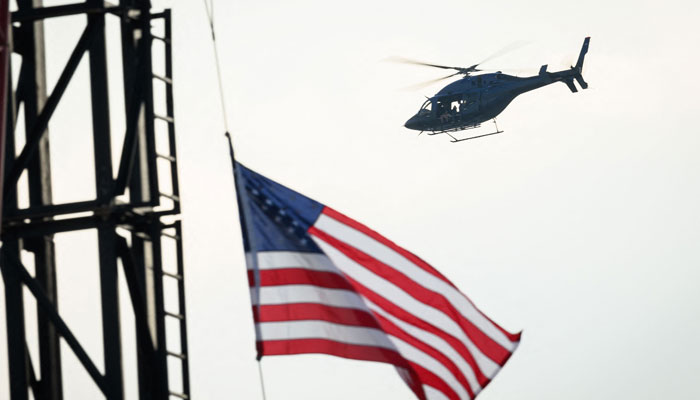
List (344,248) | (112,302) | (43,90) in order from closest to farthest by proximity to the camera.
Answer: (112,302), (43,90), (344,248)

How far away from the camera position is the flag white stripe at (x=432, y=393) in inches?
527

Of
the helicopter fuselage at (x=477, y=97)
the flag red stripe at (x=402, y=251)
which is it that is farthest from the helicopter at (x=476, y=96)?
the flag red stripe at (x=402, y=251)

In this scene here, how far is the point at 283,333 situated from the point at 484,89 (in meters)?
50.1

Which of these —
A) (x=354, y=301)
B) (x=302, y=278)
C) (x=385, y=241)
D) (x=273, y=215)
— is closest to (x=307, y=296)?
Result: (x=302, y=278)

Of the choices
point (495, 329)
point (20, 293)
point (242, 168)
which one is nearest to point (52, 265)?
point (20, 293)

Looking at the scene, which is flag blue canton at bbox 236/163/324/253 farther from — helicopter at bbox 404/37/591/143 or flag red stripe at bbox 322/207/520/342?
helicopter at bbox 404/37/591/143

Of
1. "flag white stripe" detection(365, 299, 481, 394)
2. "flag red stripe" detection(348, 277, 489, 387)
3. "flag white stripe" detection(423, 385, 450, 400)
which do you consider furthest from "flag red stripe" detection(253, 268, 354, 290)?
"flag white stripe" detection(423, 385, 450, 400)

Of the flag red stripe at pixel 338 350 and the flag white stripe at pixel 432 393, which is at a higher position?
the flag red stripe at pixel 338 350

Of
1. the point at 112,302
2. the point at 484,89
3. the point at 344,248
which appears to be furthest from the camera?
the point at 484,89

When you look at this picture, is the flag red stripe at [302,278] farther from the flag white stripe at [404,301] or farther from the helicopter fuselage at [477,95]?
the helicopter fuselage at [477,95]

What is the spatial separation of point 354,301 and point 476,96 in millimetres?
49265

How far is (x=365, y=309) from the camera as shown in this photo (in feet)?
43.3

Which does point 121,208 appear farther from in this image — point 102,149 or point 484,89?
point 484,89

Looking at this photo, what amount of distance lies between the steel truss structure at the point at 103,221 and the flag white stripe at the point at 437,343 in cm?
219
